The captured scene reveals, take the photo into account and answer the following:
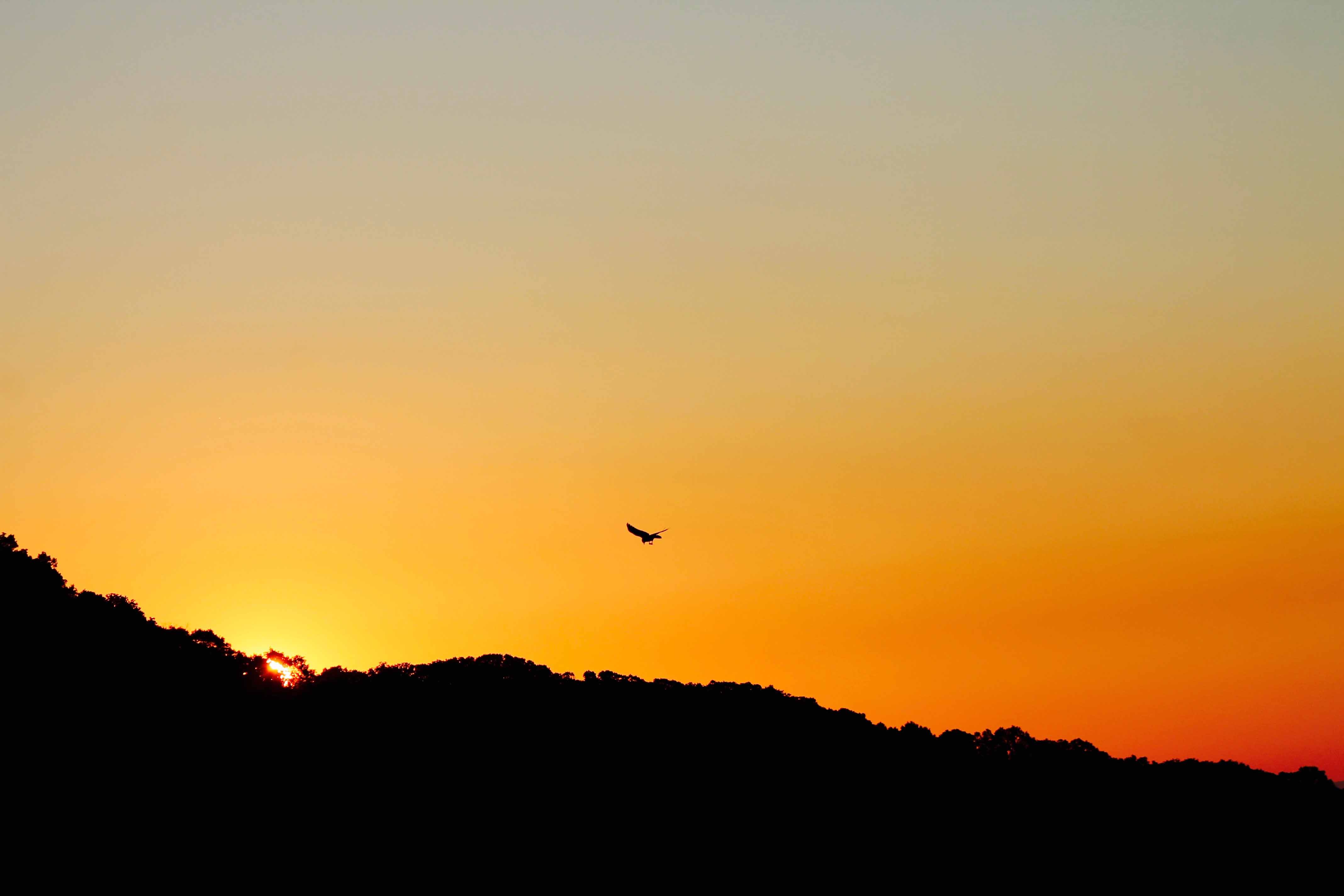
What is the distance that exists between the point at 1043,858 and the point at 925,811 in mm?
5635

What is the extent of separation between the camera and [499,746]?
5828 cm

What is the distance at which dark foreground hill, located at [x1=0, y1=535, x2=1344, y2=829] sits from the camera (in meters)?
50.7

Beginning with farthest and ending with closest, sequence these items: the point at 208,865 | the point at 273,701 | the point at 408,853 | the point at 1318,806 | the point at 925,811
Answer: the point at 1318,806
the point at 925,811
the point at 273,701
the point at 408,853
the point at 208,865

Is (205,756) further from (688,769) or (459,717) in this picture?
(688,769)

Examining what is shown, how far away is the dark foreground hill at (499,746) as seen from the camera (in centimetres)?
5072

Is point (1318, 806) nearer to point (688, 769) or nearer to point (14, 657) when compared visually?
point (688, 769)

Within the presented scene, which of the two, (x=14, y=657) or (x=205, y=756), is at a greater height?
(x=14, y=657)

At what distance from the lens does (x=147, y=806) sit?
46.9 meters

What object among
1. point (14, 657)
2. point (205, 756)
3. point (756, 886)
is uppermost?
point (14, 657)

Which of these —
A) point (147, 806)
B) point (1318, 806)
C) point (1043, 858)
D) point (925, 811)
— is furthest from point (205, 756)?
point (1318, 806)

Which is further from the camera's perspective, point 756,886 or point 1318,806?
point 1318,806

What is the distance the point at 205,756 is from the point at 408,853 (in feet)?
30.0

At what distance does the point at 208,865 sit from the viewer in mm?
46094

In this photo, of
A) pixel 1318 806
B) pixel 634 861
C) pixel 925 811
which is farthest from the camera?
pixel 1318 806
